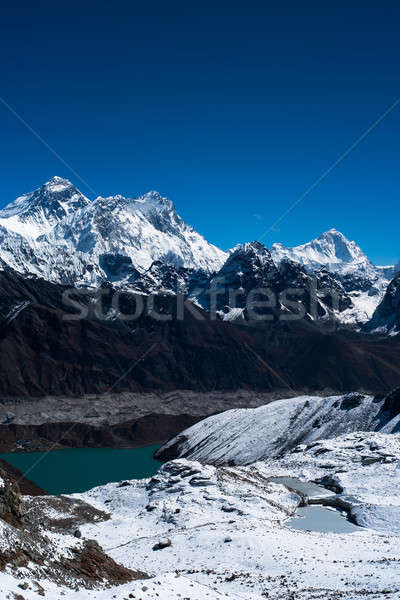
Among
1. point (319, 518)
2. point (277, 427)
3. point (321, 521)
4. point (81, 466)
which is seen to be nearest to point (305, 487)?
point (319, 518)

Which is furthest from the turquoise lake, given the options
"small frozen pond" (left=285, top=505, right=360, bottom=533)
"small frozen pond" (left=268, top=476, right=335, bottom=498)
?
"small frozen pond" (left=285, top=505, right=360, bottom=533)

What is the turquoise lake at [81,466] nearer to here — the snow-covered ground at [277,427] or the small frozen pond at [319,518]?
the snow-covered ground at [277,427]

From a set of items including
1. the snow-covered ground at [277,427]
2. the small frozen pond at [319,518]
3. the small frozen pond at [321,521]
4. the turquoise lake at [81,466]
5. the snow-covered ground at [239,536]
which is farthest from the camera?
the turquoise lake at [81,466]

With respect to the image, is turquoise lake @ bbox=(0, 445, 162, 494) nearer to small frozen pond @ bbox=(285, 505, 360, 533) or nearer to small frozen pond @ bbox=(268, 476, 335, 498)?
small frozen pond @ bbox=(268, 476, 335, 498)

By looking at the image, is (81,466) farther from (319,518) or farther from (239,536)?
(239,536)

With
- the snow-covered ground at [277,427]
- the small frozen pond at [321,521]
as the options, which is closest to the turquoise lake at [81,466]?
the snow-covered ground at [277,427]

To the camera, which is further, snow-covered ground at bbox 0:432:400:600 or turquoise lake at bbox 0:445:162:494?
turquoise lake at bbox 0:445:162:494

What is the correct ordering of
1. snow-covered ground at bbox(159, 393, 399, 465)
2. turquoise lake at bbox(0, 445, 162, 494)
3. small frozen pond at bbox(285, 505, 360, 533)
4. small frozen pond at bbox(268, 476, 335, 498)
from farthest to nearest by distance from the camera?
turquoise lake at bbox(0, 445, 162, 494) < snow-covered ground at bbox(159, 393, 399, 465) < small frozen pond at bbox(268, 476, 335, 498) < small frozen pond at bbox(285, 505, 360, 533)
